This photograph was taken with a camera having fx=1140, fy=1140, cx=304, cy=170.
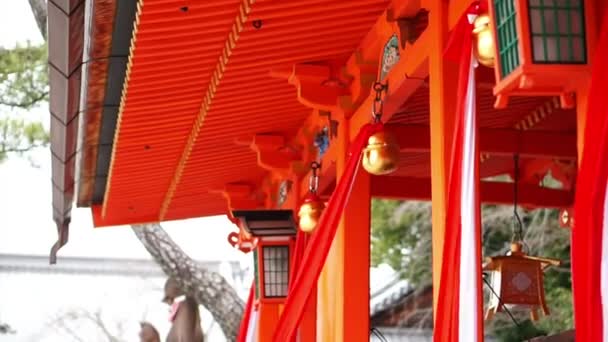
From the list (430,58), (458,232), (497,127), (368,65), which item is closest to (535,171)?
(497,127)

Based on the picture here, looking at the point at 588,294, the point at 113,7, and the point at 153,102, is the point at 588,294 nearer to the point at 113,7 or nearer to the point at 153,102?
the point at 113,7

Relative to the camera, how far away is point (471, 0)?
484 cm

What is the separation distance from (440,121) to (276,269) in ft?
14.5

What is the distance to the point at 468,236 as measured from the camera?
4.38 meters

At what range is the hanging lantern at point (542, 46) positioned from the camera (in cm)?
364

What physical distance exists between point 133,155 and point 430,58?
406cm

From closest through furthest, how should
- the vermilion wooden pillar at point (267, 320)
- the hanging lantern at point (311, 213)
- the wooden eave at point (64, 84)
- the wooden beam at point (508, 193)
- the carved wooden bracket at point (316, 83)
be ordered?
the wooden eave at point (64, 84) < the carved wooden bracket at point (316, 83) < the hanging lantern at point (311, 213) < the wooden beam at point (508, 193) < the vermilion wooden pillar at point (267, 320)

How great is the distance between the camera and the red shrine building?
147 inches

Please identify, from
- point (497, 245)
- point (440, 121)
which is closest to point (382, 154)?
point (440, 121)

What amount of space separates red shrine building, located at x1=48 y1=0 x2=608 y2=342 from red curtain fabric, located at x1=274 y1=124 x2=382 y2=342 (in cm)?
1

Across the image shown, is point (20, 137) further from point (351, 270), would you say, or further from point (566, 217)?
point (351, 270)

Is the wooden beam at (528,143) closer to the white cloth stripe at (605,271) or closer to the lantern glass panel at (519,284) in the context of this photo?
the lantern glass panel at (519,284)

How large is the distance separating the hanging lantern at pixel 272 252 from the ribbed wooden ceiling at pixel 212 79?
0.67 m

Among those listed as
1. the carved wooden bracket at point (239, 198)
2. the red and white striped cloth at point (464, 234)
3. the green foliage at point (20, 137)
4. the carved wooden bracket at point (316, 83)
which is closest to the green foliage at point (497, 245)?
the carved wooden bracket at point (239, 198)
